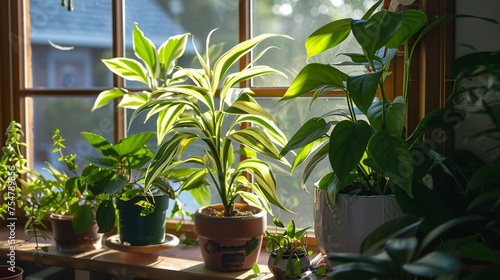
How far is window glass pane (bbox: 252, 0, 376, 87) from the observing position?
184 cm

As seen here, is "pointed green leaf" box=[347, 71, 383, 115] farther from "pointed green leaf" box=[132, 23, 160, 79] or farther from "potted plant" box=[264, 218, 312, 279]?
"pointed green leaf" box=[132, 23, 160, 79]

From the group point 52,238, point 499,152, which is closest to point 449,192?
point 499,152

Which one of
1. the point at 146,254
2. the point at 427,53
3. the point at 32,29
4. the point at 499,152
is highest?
the point at 32,29

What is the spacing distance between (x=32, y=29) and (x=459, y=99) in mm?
1559

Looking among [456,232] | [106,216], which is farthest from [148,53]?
[456,232]

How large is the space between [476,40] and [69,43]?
140 centimetres

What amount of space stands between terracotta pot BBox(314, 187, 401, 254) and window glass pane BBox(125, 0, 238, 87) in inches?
28.9

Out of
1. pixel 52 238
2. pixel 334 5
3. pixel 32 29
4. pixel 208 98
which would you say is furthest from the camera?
pixel 32 29

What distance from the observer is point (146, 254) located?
1.95 metres

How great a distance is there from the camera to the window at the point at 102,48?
192 centimetres

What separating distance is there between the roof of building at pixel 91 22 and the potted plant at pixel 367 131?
780mm

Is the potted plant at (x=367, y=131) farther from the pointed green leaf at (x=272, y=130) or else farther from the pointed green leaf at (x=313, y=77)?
the pointed green leaf at (x=272, y=130)

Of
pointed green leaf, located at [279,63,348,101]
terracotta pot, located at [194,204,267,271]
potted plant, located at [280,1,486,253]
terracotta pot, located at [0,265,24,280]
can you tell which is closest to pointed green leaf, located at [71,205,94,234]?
terracotta pot, located at [0,265,24,280]

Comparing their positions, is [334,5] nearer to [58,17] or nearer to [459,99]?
[459,99]
